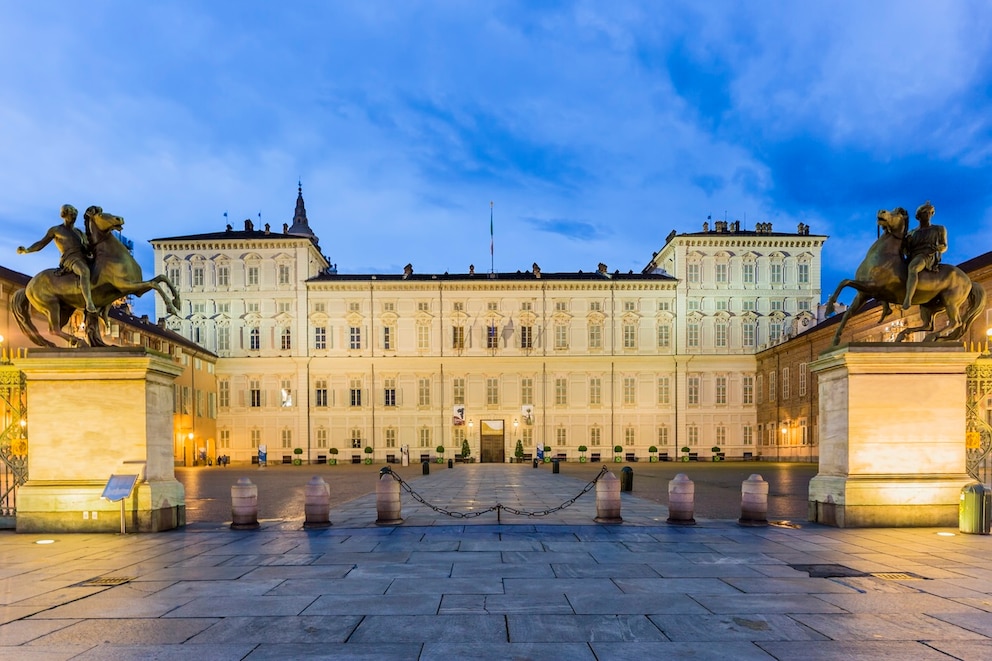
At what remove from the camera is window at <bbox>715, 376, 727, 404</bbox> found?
176ft

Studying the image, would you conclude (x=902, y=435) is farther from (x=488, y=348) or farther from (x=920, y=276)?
(x=488, y=348)

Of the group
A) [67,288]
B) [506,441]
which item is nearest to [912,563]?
[67,288]

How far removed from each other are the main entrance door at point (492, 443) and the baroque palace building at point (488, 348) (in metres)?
0.12

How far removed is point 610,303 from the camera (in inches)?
2116

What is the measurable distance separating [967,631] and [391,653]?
4934mm

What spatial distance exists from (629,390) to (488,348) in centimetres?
1233

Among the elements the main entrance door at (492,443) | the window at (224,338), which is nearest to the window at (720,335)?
the main entrance door at (492,443)

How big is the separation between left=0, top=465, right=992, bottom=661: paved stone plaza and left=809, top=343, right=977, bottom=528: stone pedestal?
1.80 ft

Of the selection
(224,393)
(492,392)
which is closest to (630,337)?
(492,392)

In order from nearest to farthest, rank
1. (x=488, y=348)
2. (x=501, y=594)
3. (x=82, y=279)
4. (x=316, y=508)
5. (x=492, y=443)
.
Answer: (x=501, y=594) → (x=82, y=279) → (x=316, y=508) → (x=492, y=443) → (x=488, y=348)

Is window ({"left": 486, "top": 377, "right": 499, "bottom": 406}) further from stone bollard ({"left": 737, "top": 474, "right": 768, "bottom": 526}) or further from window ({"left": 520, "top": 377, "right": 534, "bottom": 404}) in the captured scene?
stone bollard ({"left": 737, "top": 474, "right": 768, "bottom": 526})

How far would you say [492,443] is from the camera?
174 ft

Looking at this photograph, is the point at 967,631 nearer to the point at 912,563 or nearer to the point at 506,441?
the point at 912,563

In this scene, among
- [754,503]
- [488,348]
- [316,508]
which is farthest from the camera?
[488,348]
